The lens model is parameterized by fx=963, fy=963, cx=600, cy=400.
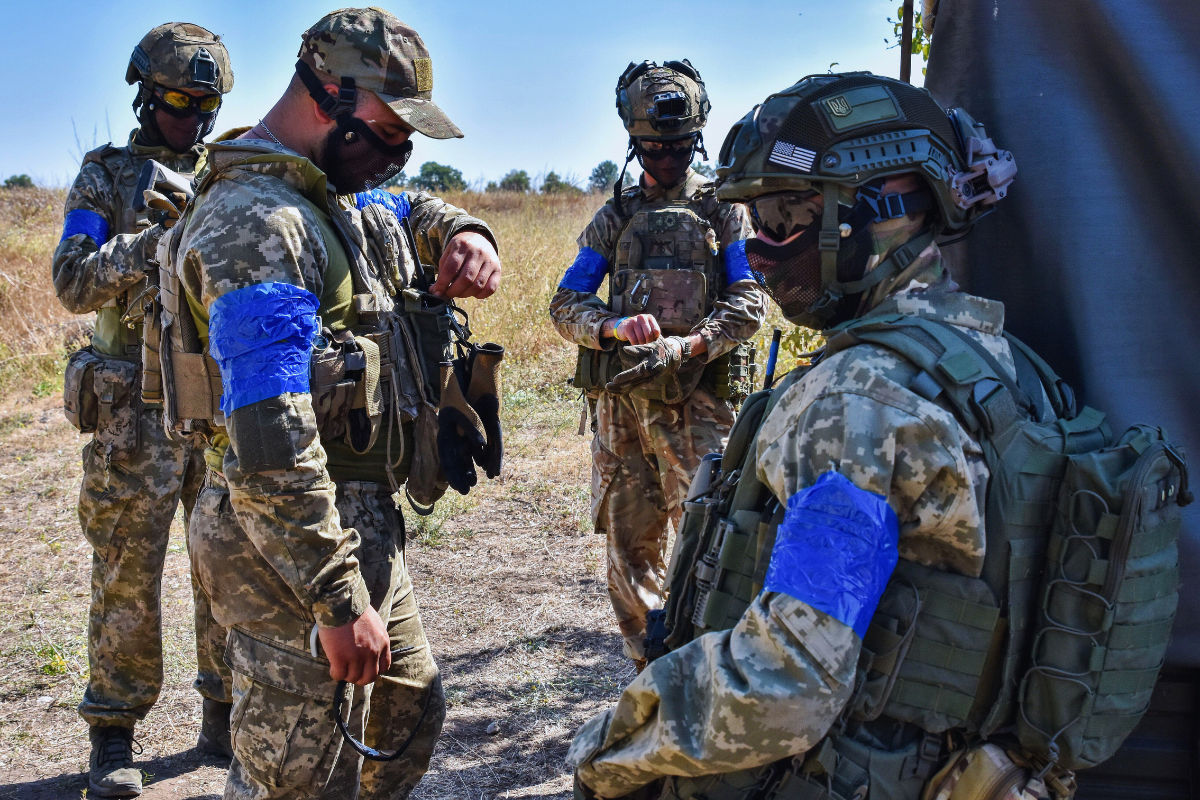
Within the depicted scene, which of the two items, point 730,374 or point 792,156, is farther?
point 730,374

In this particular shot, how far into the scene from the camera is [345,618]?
230 cm

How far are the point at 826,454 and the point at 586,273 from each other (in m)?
3.06

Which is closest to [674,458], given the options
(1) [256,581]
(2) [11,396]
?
(1) [256,581]

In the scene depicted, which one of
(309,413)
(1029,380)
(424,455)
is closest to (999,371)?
(1029,380)

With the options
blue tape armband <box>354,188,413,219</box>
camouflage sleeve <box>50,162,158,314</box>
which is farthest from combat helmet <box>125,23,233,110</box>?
blue tape armband <box>354,188,413,219</box>

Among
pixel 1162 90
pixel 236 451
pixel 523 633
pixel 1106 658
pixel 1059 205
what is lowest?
pixel 523 633

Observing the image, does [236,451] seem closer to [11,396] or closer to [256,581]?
[256,581]

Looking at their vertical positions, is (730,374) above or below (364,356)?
below

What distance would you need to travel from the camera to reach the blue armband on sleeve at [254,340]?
2211 millimetres

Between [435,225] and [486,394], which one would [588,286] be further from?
[486,394]

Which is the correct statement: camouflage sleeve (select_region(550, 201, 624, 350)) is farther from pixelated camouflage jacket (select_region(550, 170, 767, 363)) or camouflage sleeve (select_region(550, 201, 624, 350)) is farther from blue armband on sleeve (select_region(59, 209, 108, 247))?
blue armband on sleeve (select_region(59, 209, 108, 247))

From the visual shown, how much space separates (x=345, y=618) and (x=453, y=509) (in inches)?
172

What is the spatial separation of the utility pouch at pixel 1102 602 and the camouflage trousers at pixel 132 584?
3087mm

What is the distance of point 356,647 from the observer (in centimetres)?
231
